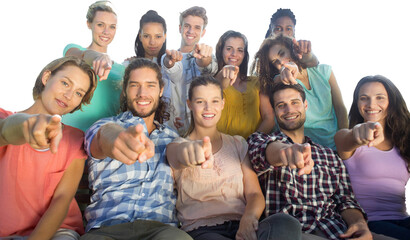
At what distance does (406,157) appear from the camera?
2031 mm

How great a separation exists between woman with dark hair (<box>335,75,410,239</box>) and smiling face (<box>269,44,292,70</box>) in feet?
1.72

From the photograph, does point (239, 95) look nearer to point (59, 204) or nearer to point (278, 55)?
point (278, 55)

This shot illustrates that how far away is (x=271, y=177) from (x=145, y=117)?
2.53 feet

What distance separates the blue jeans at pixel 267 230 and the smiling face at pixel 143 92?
70cm

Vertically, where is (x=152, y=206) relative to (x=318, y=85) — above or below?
below

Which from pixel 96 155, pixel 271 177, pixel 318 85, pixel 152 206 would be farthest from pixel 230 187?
pixel 318 85

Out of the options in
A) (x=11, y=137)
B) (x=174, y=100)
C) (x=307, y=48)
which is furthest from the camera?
(x=174, y=100)

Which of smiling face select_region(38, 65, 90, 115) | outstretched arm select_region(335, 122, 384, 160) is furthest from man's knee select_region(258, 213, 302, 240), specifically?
smiling face select_region(38, 65, 90, 115)

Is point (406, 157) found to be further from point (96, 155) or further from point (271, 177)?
point (96, 155)

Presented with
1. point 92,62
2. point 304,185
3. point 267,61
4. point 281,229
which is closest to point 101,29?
point 92,62

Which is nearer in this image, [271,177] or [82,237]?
[82,237]

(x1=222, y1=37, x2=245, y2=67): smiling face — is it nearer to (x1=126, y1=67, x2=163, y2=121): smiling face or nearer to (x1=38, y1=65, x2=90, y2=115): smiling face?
(x1=126, y1=67, x2=163, y2=121): smiling face

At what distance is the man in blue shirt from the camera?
5.16 ft

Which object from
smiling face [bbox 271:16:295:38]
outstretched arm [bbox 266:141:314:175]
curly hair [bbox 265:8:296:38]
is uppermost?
curly hair [bbox 265:8:296:38]
